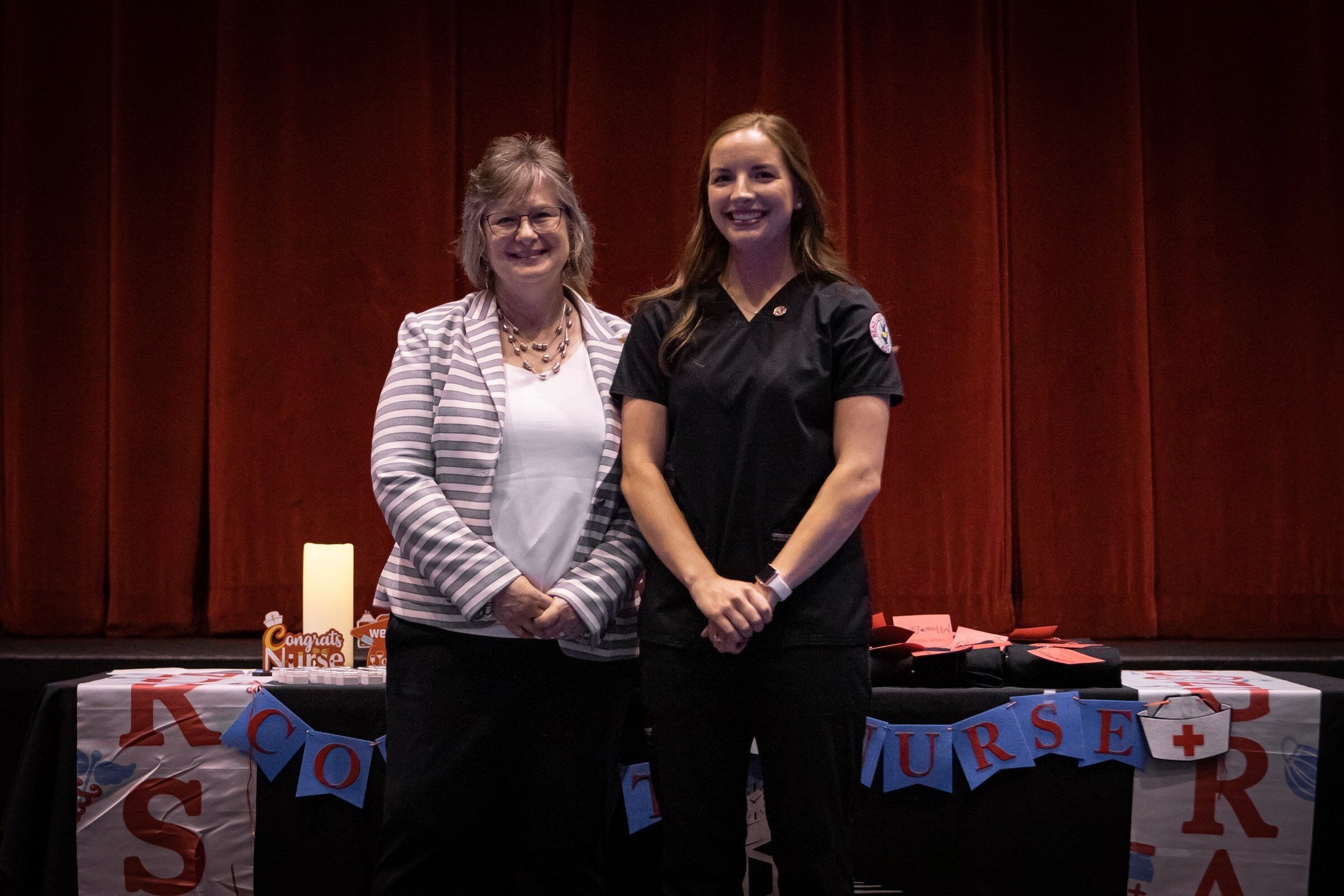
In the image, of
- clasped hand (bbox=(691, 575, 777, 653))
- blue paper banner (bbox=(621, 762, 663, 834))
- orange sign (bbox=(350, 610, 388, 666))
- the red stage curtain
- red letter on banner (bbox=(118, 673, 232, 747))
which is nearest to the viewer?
clasped hand (bbox=(691, 575, 777, 653))

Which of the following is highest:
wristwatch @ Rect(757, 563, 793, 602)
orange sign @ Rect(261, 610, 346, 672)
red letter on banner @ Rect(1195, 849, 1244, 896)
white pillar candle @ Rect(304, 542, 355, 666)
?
wristwatch @ Rect(757, 563, 793, 602)

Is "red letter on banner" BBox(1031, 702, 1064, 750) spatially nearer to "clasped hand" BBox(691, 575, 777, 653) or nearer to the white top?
"clasped hand" BBox(691, 575, 777, 653)

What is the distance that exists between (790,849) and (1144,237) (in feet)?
9.11

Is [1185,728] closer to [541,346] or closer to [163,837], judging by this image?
[541,346]

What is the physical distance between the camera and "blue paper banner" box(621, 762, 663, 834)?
1740 millimetres

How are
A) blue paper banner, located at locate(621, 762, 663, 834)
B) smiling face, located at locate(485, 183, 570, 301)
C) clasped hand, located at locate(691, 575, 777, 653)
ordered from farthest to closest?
blue paper banner, located at locate(621, 762, 663, 834) → smiling face, located at locate(485, 183, 570, 301) → clasped hand, located at locate(691, 575, 777, 653)

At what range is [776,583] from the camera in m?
1.32

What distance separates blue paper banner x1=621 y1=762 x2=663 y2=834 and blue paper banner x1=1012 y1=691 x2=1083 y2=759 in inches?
24.7

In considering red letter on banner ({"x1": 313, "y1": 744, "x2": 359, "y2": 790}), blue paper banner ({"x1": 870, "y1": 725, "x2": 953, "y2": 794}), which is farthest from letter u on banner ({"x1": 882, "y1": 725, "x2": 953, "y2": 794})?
red letter on banner ({"x1": 313, "y1": 744, "x2": 359, "y2": 790})

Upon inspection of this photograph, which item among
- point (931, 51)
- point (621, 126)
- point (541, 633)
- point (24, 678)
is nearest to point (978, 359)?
point (931, 51)

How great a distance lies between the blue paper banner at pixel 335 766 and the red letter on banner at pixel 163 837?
205 mm

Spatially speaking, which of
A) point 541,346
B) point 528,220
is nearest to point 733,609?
point 541,346

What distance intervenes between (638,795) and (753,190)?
970 millimetres

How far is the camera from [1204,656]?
276 centimetres
